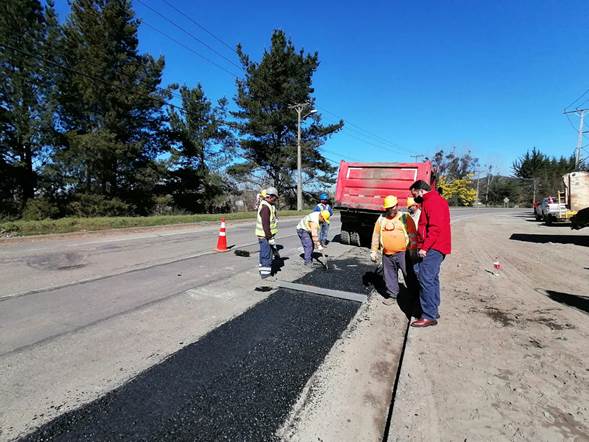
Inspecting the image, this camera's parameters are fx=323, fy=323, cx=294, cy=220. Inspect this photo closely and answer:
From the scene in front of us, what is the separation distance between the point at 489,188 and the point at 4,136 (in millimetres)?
87781

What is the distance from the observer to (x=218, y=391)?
2.68 meters

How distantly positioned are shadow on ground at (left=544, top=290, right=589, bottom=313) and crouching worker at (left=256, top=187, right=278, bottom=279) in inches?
191

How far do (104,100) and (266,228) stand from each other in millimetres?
19676

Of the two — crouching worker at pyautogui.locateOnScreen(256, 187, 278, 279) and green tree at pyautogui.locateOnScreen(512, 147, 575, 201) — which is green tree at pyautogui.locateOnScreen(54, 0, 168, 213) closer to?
crouching worker at pyautogui.locateOnScreen(256, 187, 278, 279)

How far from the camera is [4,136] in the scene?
60.3 feet

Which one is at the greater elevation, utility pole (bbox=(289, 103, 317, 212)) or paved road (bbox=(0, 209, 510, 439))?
utility pole (bbox=(289, 103, 317, 212))

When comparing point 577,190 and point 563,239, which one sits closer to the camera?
point 577,190

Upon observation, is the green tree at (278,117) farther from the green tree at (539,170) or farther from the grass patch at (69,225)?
the green tree at (539,170)

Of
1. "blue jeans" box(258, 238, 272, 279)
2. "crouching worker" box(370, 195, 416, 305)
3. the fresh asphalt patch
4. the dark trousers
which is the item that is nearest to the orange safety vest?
"crouching worker" box(370, 195, 416, 305)

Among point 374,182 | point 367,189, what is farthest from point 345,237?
point 374,182

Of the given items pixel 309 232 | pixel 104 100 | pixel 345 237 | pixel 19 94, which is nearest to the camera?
pixel 309 232

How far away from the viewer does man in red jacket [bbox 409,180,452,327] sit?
13.1ft

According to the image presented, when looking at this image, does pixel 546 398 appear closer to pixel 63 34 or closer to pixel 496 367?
pixel 496 367

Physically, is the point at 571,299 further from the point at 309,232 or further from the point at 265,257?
the point at 265,257
